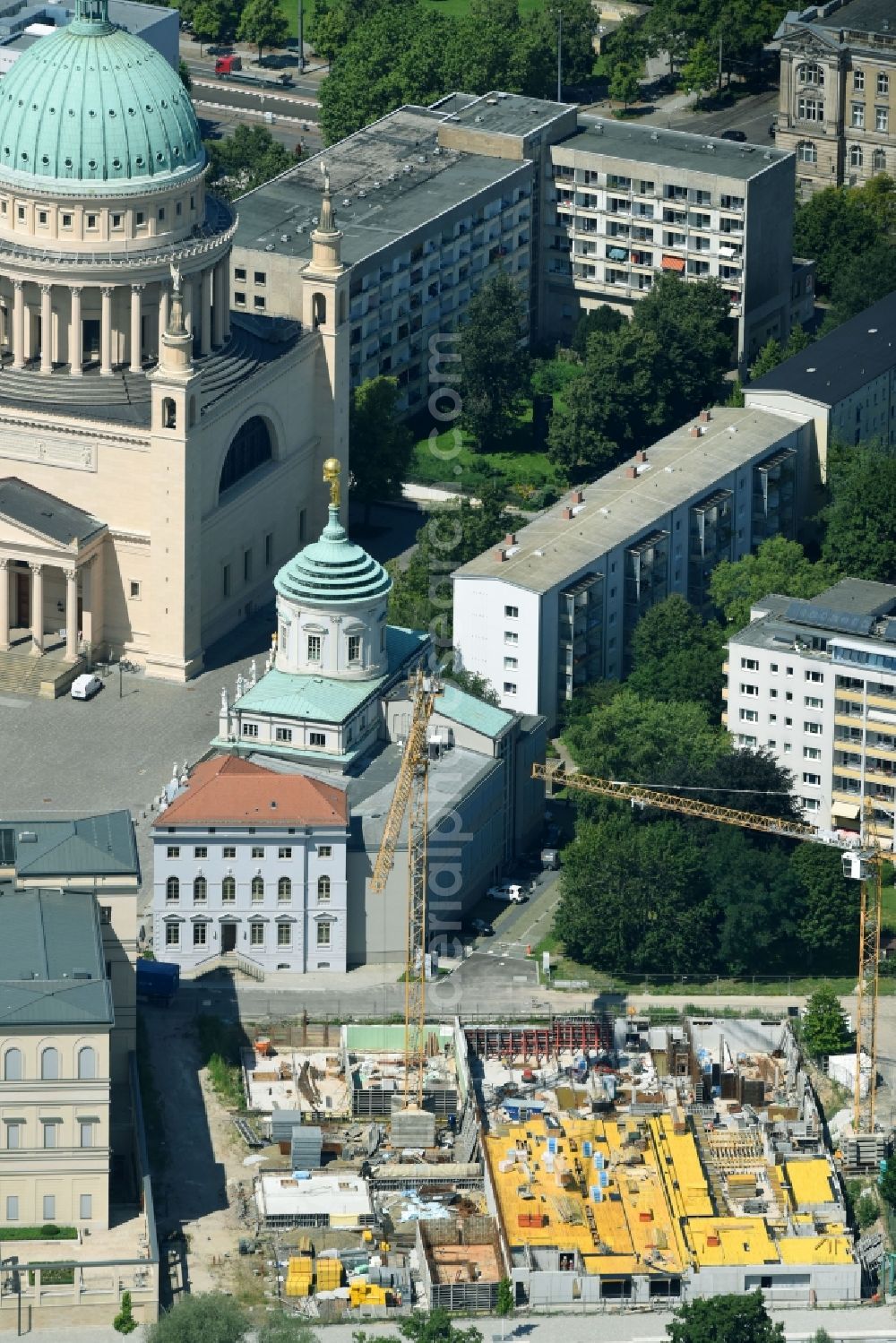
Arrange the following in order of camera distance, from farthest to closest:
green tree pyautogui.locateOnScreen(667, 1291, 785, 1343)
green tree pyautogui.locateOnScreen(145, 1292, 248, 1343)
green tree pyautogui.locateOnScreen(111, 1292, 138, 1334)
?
green tree pyautogui.locateOnScreen(111, 1292, 138, 1334)
green tree pyautogui.locateOnScreen(667, 1291, 785, 1343)
green tree pyautogui.locateOnScreen(145, 1292, 248, 1343)

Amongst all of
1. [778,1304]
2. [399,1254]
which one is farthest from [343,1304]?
[778,1304]

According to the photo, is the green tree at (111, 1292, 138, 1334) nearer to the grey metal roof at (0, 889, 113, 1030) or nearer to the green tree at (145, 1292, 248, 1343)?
the green tree at (145, 1292, 248, 1343)

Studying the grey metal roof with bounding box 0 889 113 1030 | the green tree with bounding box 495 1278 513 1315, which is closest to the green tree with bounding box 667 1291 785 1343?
the green tree with bounding box 495 1278 513 1315

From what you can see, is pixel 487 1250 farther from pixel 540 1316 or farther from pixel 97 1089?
pixel 97 1089
